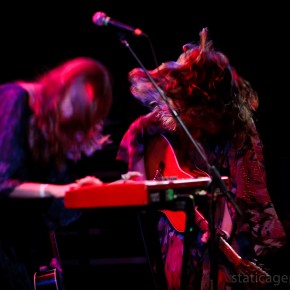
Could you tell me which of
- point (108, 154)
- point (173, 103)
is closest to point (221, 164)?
point (173, 103)

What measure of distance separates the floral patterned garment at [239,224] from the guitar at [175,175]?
80mm

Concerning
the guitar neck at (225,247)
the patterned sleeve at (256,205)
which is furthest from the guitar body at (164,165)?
the patterned sleeve at (256,205)

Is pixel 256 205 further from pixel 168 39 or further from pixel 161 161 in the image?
pixel 168 39

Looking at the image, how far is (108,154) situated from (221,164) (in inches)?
92.5

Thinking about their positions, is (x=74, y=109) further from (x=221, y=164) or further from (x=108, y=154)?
(x=108, y=154)

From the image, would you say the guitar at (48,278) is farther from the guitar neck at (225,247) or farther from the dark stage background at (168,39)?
the dark stage background at (168,39)

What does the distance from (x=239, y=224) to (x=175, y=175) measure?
52 cm

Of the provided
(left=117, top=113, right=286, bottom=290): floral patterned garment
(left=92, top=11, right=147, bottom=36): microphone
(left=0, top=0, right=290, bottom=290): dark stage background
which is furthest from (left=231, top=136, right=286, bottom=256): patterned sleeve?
(left=0, top=0, right=290, bottom=290): dark stage background

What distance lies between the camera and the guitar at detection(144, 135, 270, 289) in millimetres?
2586

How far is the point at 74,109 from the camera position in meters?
2.10

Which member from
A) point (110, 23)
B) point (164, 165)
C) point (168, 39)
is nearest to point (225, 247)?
point (164, 165)

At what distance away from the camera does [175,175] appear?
293 cm

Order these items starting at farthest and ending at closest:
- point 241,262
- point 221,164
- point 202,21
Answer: point 202,21
point 221,164
point 241,262

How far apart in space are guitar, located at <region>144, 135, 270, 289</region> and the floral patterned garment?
0.08 meters
